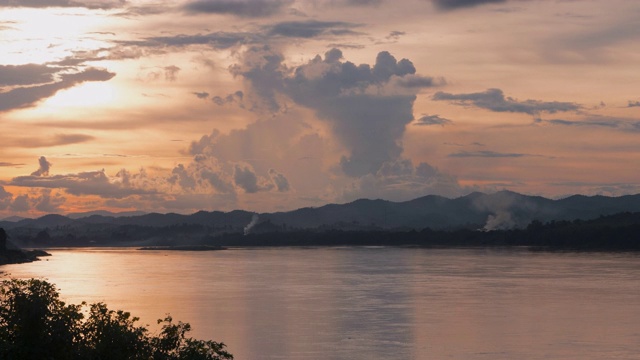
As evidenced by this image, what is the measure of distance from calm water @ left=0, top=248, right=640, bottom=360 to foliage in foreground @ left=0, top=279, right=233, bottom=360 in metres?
19.9

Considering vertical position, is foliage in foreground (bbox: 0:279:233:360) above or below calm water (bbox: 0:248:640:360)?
above

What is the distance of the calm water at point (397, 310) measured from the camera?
49.0 m

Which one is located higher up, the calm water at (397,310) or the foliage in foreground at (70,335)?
the foliage in foreground at (70,335)

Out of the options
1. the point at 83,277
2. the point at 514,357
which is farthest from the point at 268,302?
the point at 83,277

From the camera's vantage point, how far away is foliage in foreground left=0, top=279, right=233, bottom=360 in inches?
995

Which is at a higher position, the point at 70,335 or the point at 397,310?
the point at 70,335

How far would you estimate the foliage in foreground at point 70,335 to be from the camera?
2528 centimetres

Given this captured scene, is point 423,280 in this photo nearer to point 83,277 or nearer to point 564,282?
point 564,282

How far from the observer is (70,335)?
2617 centimetres

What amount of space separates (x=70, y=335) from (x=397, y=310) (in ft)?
147

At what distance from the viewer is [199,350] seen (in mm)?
25703

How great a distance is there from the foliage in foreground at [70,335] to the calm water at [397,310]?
65.2ft

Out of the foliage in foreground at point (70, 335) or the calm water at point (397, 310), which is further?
the calm water at point (397, 310)

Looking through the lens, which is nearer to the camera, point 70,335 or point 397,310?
point 70,335
